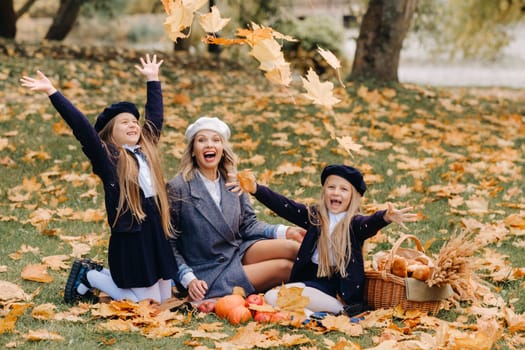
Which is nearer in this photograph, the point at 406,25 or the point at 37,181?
the point at 37,181

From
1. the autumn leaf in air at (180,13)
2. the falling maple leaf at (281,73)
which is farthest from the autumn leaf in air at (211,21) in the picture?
the falling maple leaf at (281,73)

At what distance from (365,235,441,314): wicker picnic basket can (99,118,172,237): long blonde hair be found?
117 cm

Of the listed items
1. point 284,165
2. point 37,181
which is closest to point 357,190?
point 284,165

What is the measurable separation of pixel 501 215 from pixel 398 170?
5.03 feet

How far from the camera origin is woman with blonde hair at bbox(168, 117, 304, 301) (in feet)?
13.8

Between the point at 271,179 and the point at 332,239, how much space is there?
2808mm

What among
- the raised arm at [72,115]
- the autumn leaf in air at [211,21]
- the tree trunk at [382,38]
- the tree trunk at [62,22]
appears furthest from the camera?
the tree trunk at [62,22]

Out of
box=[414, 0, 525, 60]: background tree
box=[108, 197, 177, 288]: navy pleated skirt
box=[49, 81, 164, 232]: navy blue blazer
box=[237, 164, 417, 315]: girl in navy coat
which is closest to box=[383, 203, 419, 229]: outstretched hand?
box=[237, 164, 417, 315]: girl in navy coat

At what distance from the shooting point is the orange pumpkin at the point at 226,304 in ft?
12.5

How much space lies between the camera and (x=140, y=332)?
3475mm

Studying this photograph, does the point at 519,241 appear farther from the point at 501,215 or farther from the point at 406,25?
the point at 406,25

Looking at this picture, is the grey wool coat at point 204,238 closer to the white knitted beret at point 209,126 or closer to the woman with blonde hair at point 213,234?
the woman with blonde hair at point 213,234

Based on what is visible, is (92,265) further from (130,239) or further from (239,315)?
(239,315)

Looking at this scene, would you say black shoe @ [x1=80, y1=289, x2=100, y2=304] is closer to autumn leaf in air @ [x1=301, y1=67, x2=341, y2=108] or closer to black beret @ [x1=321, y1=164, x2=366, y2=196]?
black beret @ [x1=321, y1=164, x2=366, y2=196]
